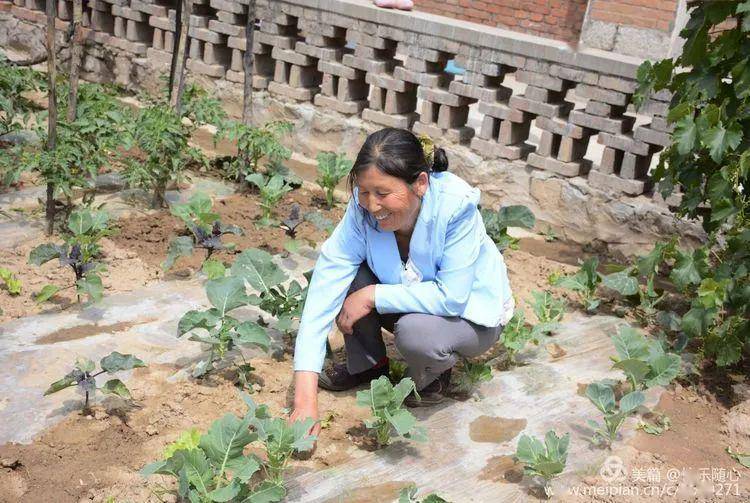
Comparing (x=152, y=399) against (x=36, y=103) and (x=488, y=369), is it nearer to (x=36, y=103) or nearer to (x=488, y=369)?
(x=488, y=369)

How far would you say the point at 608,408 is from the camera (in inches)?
135

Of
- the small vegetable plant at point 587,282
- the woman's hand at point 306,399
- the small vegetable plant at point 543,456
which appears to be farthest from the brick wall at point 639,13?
the woman's hand at point 306,399

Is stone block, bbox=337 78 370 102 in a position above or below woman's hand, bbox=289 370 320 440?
above

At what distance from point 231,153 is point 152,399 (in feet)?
11.3

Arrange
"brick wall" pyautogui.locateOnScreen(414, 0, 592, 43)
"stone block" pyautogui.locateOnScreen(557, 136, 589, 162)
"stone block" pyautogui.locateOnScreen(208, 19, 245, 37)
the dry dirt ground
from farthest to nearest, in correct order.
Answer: "brick wall" pyautogui.locateOnScreen(414, 0, 592, 43)
"stone block" pyautogui.locateOnScreen(208, 19, 245, 37)
"stone block" pyautogui.locateOnScreen(557, 136, 589, 162)
the dry dirt ground

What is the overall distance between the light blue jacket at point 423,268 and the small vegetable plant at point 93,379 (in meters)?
0.62

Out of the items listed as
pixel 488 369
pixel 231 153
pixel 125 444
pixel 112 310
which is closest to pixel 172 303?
pixel 112 310

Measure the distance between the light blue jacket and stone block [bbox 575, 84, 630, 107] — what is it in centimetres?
222

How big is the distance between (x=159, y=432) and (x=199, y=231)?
1.56 m

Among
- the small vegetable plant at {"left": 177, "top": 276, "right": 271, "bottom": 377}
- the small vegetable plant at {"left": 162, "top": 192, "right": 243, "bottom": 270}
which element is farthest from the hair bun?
the small vegetable plant at {"left": 162, "top": 192, "right": 243, "bottom": 270}

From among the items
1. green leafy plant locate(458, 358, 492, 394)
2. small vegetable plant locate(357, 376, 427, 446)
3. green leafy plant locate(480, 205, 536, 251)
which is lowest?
green leafy plant locate(458, 358, 492, 394)

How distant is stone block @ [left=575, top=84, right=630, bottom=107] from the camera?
5.21 meters

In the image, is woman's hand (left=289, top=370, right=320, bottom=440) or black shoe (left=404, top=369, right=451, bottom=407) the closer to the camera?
woman's hand (left=289, top=370, right=320, bottom=440)

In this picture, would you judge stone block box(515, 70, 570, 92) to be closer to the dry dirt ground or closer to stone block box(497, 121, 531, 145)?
stone block box(497, 121, 531, 145)
